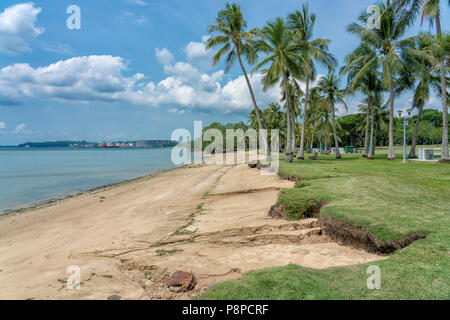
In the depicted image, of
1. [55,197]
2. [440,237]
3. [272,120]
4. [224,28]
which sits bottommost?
[55,197]

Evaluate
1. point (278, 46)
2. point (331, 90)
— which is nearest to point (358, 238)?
point (278, 46)

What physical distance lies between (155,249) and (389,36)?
81.3 ft

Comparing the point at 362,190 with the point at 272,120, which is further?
the point at 272,120

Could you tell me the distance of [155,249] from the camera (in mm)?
5469

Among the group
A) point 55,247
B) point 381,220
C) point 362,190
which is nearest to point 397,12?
point 362,190

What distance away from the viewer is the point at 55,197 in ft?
53.6

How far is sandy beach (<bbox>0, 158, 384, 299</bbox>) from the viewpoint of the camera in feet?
13.0

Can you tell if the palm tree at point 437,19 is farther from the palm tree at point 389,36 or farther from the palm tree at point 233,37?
the palm tree at point 233,37

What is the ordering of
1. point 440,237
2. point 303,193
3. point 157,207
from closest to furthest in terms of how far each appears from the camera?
1. point 440,237
2. point 303,193
3. point 157,207

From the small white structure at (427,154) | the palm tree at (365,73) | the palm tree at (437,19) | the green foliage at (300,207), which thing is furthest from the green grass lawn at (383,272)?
the palm tree at (365,73)

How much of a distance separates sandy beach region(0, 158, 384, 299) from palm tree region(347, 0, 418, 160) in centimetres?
1653

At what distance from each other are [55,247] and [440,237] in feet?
27.3
